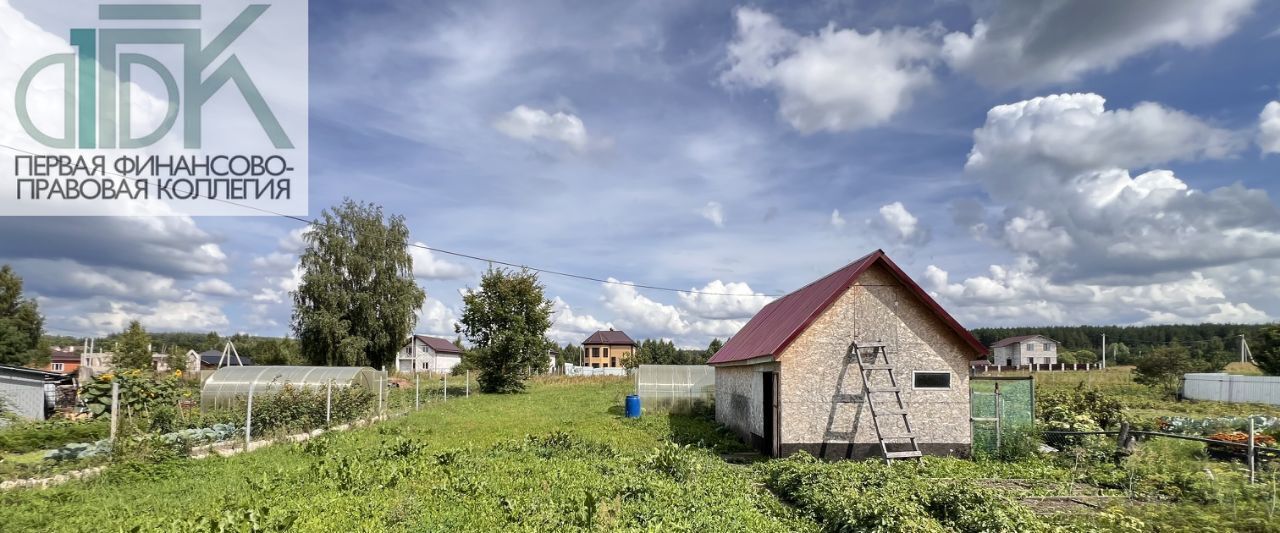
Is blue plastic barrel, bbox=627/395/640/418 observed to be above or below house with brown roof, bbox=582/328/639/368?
above

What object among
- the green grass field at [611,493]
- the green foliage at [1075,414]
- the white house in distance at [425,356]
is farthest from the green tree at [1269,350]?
the white house in distance at [425,356]

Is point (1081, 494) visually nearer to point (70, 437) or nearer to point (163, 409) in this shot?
point (163, 409)

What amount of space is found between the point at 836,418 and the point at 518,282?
96.5 feet

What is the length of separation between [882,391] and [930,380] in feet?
4.21

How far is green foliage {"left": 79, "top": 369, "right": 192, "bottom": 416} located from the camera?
709 inches

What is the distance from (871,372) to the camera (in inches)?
650

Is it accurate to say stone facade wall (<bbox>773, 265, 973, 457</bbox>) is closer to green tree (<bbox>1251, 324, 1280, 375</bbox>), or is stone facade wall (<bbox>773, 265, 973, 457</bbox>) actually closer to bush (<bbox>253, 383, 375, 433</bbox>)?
bush (<bbox>253, 383, 375, 433</bbox>)

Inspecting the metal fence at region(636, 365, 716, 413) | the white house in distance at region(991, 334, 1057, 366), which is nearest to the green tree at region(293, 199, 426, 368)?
the metal fence at region(636, 365, 716, 413)

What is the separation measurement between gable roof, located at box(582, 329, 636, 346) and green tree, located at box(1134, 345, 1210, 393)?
65.3 m

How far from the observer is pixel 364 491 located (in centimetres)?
1041

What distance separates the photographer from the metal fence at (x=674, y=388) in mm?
28859

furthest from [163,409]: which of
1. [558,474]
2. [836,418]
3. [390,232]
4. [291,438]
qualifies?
[390,232]

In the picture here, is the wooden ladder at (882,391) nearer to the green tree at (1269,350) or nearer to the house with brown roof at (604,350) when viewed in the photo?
the green tree at (1269,350)

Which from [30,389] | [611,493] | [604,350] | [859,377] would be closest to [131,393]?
[30,389]
